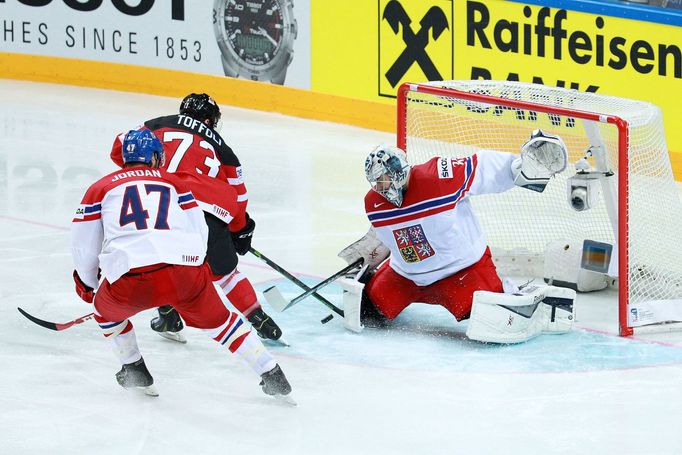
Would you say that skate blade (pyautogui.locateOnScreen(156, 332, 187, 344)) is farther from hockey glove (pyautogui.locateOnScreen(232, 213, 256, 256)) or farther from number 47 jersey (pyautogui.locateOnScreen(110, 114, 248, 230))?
number 47 jersey (pyautogui.locateOnScreen(110, 114, 248, 230))

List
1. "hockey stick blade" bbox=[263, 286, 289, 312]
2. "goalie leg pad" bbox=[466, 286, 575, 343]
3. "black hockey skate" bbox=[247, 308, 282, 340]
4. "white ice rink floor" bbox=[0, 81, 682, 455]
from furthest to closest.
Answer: "hockey stick blade" bbox=[263, 286, 289, 312] < "black hockey skate" bbox=[247, 308, 282, 340] < "goalie leg pad" bbox=[466, 286, 575, 343] < "white ice rink floor" bbox=[0, 81, 682, 455]

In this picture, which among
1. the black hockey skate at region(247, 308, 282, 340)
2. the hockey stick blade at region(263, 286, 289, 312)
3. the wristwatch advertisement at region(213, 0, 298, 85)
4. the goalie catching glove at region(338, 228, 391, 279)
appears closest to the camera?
the black hockey skate at region(247, 308, 282, 340)

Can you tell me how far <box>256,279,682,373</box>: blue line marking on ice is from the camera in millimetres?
5156

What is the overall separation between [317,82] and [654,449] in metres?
6.10

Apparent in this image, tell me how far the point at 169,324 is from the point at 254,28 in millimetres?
5092

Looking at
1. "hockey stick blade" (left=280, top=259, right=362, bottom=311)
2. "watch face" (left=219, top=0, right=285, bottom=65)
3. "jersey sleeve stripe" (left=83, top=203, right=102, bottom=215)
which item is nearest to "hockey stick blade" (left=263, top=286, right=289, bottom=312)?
"hockey stick blade" (left=280, top=259, right=362, bottom=311)

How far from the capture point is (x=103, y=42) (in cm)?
1112

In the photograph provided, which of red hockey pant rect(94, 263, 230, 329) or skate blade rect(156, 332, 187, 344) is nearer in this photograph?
red hockey pant rect(94, 263, 230, 329)

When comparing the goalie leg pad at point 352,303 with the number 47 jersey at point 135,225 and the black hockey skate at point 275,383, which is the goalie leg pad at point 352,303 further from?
the number 47 jersey at point 135,225

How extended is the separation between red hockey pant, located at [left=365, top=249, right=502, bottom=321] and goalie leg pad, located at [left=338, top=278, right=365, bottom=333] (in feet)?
0.40

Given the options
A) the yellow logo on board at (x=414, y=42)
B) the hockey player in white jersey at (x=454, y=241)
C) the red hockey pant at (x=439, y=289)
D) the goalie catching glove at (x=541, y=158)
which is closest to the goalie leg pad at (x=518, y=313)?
the hockey player in white jersey at (x=454, y=241)

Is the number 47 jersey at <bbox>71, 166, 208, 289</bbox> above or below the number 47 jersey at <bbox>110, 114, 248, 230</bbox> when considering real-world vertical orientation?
below

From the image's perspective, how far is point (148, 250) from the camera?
173 inches

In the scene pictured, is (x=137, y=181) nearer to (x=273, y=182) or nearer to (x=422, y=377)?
(x=422, y=377)
